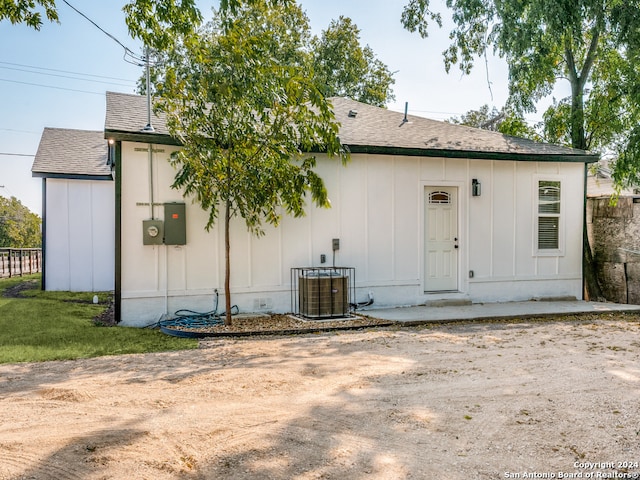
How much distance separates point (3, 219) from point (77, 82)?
72.5 feet

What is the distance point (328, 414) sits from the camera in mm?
3719

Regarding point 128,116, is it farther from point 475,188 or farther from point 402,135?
point 475,188

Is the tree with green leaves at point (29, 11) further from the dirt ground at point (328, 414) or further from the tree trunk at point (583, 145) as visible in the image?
the tree trunk at point (583, 145)

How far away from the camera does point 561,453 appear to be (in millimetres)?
3061

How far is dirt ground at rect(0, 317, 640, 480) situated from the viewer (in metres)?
2.87

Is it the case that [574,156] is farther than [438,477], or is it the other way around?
[574,156]

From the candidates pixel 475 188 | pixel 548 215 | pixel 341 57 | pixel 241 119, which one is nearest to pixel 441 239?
pixel 475 188

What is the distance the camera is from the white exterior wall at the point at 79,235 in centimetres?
1206

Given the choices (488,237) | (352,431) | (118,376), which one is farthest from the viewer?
(488,237)

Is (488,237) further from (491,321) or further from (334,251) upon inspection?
(334,251)

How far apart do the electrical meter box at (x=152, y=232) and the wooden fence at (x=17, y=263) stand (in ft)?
30.8

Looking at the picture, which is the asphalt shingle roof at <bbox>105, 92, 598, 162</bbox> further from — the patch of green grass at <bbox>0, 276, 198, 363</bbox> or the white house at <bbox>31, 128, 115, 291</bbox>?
the white house at <bbox>31, 128, 115, 291</bbox>

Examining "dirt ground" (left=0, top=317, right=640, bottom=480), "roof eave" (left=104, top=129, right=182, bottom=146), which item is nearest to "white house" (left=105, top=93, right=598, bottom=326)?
"roof eave" (left=104, top=129, right=182, bottom=146)

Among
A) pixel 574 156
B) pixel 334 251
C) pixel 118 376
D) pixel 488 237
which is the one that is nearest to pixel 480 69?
pixel 574 156
